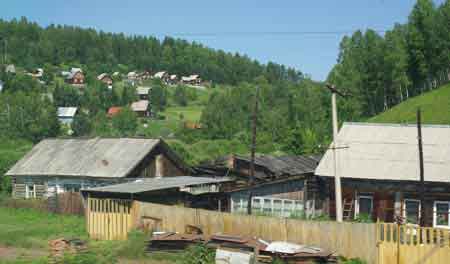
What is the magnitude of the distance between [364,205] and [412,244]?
45.5 ft

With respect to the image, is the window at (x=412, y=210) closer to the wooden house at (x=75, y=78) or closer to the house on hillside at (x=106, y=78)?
the wooden house at (x=75, y=78)

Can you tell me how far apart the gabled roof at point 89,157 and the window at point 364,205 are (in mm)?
14218

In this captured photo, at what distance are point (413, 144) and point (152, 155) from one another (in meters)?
16.7

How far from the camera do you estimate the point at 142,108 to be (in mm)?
146625

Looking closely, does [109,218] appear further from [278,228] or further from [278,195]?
[278,195]

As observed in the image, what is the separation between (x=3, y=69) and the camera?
152 m

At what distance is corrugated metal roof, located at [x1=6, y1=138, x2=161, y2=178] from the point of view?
40.6 m

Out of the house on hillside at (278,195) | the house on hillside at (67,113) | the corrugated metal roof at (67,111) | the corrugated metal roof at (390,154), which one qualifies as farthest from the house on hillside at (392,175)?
the corrugated metal roof at (67,111)

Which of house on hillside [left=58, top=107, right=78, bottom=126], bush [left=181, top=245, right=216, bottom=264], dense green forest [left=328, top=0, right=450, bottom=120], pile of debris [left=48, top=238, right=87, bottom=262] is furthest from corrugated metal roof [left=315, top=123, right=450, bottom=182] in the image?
house on hillside [left=58, top=107, right=78, bottom=126]

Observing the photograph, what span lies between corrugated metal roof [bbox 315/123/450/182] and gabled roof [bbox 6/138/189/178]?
12.5 m

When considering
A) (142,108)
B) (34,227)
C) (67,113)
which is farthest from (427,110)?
(142,108)

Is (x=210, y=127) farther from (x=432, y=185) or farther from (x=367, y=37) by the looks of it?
(x=432, y=185)

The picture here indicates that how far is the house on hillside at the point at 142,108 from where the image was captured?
5743 inches

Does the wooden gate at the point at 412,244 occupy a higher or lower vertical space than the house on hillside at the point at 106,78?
lower
